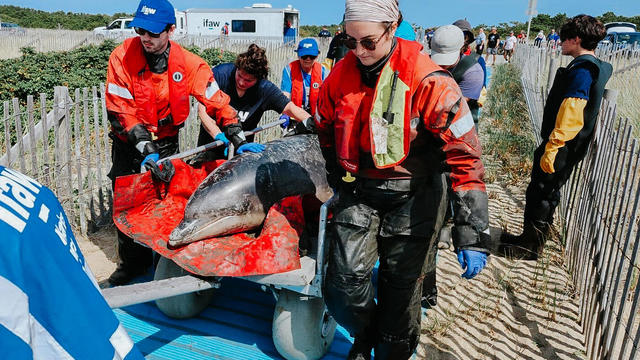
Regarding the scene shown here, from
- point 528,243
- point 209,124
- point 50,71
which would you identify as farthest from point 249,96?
point 50,71

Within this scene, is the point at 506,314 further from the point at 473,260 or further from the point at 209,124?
the point at 209,124

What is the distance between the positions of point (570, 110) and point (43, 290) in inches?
147

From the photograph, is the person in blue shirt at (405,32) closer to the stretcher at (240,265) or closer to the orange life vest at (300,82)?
the stretcher at (240,265)

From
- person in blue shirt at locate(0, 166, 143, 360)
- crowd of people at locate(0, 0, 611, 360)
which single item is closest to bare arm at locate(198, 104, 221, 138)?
crowd of people at locate(0, 0, 611, 360)

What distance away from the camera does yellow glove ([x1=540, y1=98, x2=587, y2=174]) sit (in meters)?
3.56

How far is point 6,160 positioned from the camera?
3.74 meters

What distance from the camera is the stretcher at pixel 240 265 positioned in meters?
2.49

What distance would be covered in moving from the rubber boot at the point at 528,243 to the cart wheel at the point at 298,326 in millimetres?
2428

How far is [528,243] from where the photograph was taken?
14.3 ft

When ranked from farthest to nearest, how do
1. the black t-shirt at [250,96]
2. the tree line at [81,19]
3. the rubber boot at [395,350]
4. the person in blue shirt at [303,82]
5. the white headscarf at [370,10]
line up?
1. the tree line at [81,19]
2. the person in blue shirt at [303,82]
3. the black t-shirt at [250,96]
4. the rubber boot at [395,350]
5. the white headscarf at [370,10]

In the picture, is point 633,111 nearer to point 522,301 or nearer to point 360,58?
point 522,301

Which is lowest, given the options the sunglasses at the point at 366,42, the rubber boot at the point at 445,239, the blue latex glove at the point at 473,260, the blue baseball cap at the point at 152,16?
the rubber boot at the point at 445,239

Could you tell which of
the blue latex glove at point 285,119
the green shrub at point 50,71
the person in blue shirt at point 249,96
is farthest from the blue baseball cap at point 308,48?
the green shrub at point 50,71

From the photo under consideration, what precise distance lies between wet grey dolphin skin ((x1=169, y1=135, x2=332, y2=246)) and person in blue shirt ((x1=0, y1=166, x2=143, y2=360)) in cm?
168
